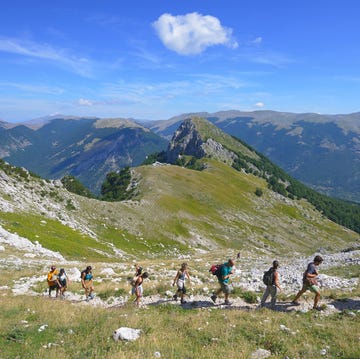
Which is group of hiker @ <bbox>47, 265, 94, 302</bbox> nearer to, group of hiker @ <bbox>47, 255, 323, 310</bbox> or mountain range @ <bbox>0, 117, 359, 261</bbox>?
group of hiker @ <bbox>47, 255, 323, 310</bbox>

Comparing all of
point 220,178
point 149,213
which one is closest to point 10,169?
point 149,213

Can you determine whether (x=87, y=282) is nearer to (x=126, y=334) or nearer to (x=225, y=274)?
(x=225, y=274)

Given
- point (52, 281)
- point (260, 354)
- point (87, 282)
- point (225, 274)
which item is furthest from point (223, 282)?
point (52, 281)

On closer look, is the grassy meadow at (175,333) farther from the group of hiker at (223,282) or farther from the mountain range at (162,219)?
the mountain range at (162,219)

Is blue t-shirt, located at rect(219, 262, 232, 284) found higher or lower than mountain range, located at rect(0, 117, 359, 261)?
higher

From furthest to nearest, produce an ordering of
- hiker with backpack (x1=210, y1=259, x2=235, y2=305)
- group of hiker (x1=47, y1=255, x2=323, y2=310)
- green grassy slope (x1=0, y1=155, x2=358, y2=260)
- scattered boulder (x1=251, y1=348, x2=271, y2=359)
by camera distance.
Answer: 1. green grassy slope (x1=0, y1=155, x2=358, y2=260)
2. hiker with backpack (x1=210, y1=259, x2=235, y2=305)
3. group of hiker (x1=47, y1=255, x2=323, y2=310)
4. scattered boulder (x1=251, y1=348, x2=271, y2=359)

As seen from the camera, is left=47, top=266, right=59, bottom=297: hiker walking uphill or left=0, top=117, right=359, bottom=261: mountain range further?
left=0, top=117, right=359, bottom=261: mountain range

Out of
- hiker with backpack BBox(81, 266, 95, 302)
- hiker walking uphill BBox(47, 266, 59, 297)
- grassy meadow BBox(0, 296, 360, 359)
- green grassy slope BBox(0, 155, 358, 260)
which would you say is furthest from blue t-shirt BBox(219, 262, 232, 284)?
green grassy slope BBox(0, 155, 358, 260)

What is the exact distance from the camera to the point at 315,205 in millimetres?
199875

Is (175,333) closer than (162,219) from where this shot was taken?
Yes

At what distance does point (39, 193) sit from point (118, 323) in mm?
63382

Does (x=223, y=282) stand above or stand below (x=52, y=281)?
above

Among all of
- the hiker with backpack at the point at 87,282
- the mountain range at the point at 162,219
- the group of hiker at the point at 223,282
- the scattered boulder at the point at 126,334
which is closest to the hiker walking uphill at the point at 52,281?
the group of hiker at the point at 223,282

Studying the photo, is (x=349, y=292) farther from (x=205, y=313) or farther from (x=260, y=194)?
(x=260, y=194)
